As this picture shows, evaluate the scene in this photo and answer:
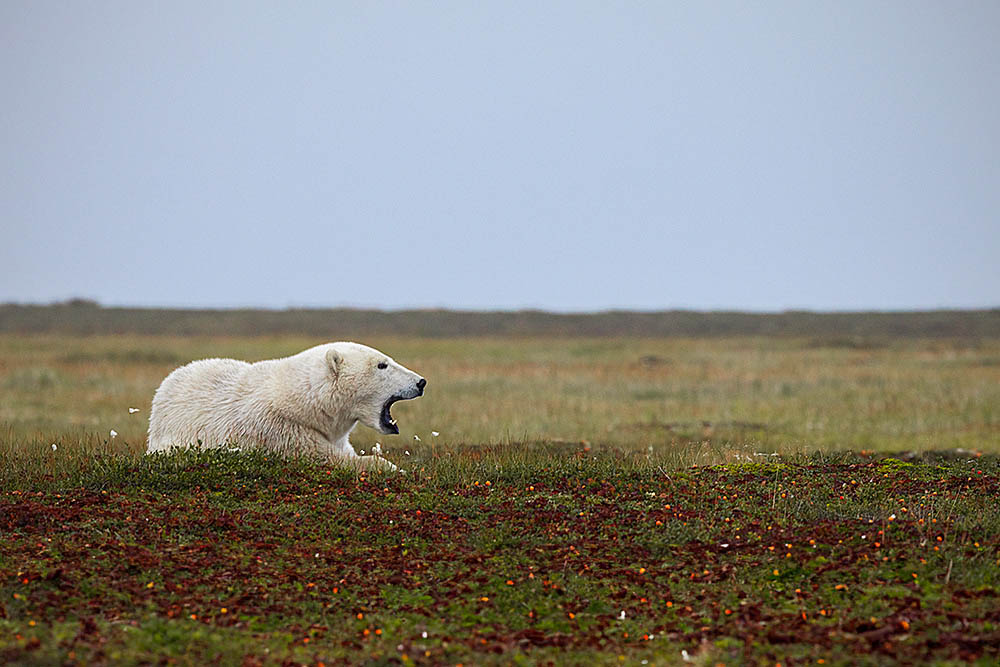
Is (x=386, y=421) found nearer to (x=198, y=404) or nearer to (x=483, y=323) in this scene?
(x=198, y=404)

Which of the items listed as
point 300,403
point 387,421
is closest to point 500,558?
point 387,421

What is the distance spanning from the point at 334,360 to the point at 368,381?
44 cm

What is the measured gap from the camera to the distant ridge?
6544 centimetres

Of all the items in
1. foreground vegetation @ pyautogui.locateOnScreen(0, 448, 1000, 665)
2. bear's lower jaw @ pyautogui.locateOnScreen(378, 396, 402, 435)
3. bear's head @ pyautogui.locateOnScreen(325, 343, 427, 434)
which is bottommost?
foreground vegetation @ pyautogui.locateOnScreen(0, 448, 1000, 665)

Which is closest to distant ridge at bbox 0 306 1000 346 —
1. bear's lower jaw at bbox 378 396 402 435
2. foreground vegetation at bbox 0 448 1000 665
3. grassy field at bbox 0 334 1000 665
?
bear's lower jaw at bbox 378 396 402 435

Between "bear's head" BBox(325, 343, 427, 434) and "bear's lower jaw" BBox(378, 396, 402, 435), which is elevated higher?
"bear's head" BBox(325, 343, 427, 434)

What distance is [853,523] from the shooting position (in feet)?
27.9

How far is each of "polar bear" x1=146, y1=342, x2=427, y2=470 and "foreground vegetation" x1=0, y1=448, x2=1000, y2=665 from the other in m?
0.75

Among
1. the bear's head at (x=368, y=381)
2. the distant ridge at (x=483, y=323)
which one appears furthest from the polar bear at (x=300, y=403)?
the distant ridge at (x=483, y=323)

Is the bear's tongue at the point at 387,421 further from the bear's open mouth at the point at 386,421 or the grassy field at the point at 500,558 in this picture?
the grassy field at the point at 500,558

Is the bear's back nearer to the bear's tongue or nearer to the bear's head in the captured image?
the bear's head

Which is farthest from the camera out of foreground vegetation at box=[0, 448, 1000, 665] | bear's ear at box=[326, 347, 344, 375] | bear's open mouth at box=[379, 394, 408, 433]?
bear's open mouth at box=[379, 394, 408, 433]

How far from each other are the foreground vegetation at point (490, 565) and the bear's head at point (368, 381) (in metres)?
0.94

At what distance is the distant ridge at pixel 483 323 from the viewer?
2576 inches
